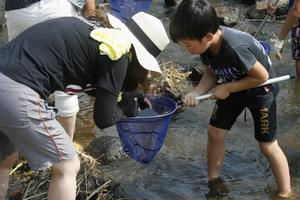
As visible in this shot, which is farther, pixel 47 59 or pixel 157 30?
pixel 157 30

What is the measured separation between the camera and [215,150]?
12.1 ft

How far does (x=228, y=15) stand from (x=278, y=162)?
4819 mm

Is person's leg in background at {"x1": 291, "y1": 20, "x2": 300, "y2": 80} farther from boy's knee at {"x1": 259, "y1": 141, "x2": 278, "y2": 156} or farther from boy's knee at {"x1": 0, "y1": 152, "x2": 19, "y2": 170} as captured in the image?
boy's knee at {"x1": 0, "y1": 152, "x2": 19, "y2": 170}

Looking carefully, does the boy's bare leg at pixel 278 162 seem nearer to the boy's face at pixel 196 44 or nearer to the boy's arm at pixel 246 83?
the boy's arm at pixel 246 83

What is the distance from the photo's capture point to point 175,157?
4285 mm

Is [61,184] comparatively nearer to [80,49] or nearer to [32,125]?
[32,125]

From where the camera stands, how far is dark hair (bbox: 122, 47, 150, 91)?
2828mm

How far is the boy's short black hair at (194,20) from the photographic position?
3053 millimetres

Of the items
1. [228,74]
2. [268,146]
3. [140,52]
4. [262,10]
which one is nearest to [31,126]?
[140,52]

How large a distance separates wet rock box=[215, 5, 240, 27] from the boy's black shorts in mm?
4401

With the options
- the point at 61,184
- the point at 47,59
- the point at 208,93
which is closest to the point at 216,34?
the point at 208,93

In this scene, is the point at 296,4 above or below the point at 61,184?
above

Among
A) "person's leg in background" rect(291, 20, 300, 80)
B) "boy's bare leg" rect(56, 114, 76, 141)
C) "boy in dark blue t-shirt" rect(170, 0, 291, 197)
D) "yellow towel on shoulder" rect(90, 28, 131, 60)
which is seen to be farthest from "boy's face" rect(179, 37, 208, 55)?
"person's leg in background" rect(291, 20, 300, 80)

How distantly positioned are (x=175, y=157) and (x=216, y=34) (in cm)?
141
